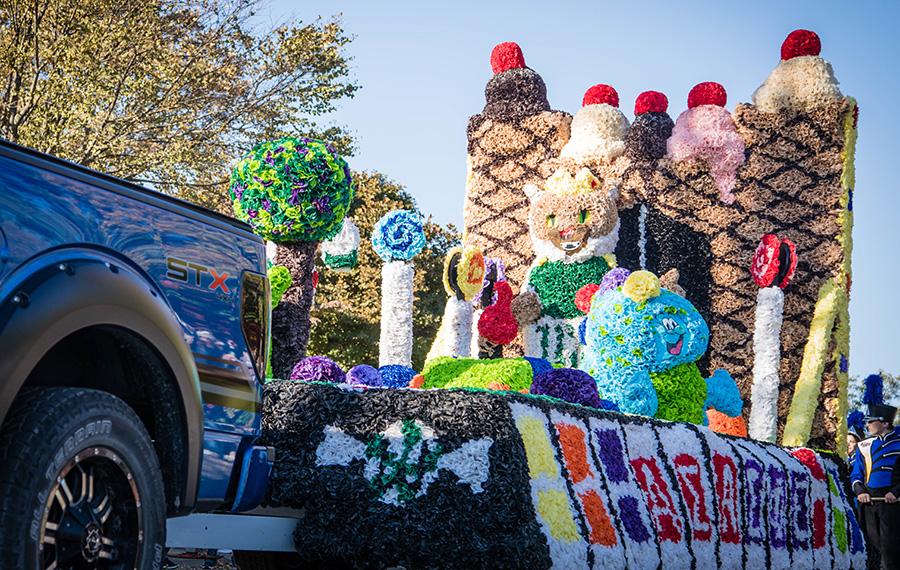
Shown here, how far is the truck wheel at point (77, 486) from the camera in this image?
2.03m

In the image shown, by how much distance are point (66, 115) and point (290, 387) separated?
921cm

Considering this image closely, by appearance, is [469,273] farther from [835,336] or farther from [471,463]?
[471,463]

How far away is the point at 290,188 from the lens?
808 centimetres

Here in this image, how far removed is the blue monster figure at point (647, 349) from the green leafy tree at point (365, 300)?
12980 mm

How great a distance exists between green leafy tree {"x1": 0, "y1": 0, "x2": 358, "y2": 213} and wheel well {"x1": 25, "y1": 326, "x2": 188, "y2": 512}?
10.4 metres

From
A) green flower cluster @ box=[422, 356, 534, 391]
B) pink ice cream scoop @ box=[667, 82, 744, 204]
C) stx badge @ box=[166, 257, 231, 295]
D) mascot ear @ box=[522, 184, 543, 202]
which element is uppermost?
pink ice cream scoop @ box=[667, 82, 744, 204]

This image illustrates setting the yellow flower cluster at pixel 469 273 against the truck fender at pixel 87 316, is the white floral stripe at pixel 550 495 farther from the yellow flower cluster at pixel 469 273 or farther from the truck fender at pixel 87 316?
the yellow flower cluster at pixel 469 273

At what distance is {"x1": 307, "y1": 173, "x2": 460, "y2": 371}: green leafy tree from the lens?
72.3ft

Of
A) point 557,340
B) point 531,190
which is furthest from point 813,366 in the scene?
point 531,190

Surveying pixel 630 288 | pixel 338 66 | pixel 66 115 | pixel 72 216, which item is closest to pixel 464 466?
pixel 72 216

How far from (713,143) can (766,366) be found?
3603mm

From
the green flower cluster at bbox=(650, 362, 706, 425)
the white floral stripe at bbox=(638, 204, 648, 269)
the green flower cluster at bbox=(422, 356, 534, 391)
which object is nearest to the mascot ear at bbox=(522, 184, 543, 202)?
the white floral stripe at bbox=(638, 204, 648, 269)

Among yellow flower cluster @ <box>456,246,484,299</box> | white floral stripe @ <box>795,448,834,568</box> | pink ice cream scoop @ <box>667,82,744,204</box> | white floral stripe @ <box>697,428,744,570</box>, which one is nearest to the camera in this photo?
white floral stripe @ <box>697,428,744,570</box>

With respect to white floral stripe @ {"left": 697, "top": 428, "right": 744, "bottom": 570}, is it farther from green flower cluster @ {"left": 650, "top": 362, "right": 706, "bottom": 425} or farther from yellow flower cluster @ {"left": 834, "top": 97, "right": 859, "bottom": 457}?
yellow flower cluster @ {"left": 834, "top": 97, "right": 859, "bottom": 457}
